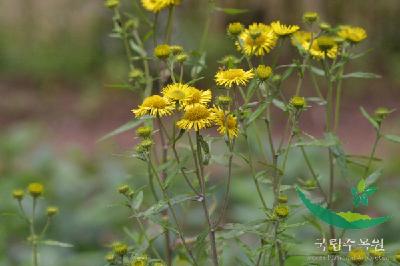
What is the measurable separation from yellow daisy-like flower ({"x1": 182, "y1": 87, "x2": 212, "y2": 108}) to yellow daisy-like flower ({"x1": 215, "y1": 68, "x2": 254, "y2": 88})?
47mm

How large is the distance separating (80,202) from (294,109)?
2334 millimetres

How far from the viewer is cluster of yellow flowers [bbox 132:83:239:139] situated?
156cm

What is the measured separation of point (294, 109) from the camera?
167cm

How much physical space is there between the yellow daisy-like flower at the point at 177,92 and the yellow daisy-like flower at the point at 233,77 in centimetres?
8

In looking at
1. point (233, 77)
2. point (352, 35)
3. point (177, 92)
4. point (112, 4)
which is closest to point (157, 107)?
point (177, 92)

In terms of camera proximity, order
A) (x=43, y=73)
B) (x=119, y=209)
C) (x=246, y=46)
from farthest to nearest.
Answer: (x=43, y=73) < (x=119, y=209) < (x=246, y=46)

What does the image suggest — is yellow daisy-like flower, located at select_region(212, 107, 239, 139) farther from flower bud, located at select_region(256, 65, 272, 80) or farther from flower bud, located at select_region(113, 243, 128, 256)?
flower bud, located at select_region(113, 243, 128, 256)

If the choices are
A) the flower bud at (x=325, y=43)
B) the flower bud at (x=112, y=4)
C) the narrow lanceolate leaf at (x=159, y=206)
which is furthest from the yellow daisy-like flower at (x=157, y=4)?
the narrow lanceolate leaf at (x=159, y=206)

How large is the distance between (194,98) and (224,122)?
83 mm

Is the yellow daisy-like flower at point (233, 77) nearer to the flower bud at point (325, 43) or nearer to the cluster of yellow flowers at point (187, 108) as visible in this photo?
the cluster of yellow flowers at point (187, 108)

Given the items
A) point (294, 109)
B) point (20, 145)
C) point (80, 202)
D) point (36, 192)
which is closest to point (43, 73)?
point (20, 145)

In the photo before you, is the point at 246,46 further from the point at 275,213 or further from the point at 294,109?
the point at 275,213

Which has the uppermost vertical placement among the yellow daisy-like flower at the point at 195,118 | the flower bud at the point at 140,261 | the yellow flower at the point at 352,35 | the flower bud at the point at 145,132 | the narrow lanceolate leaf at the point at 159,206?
the yellow flower at the point at 352,35

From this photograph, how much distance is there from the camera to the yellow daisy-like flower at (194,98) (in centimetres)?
155
